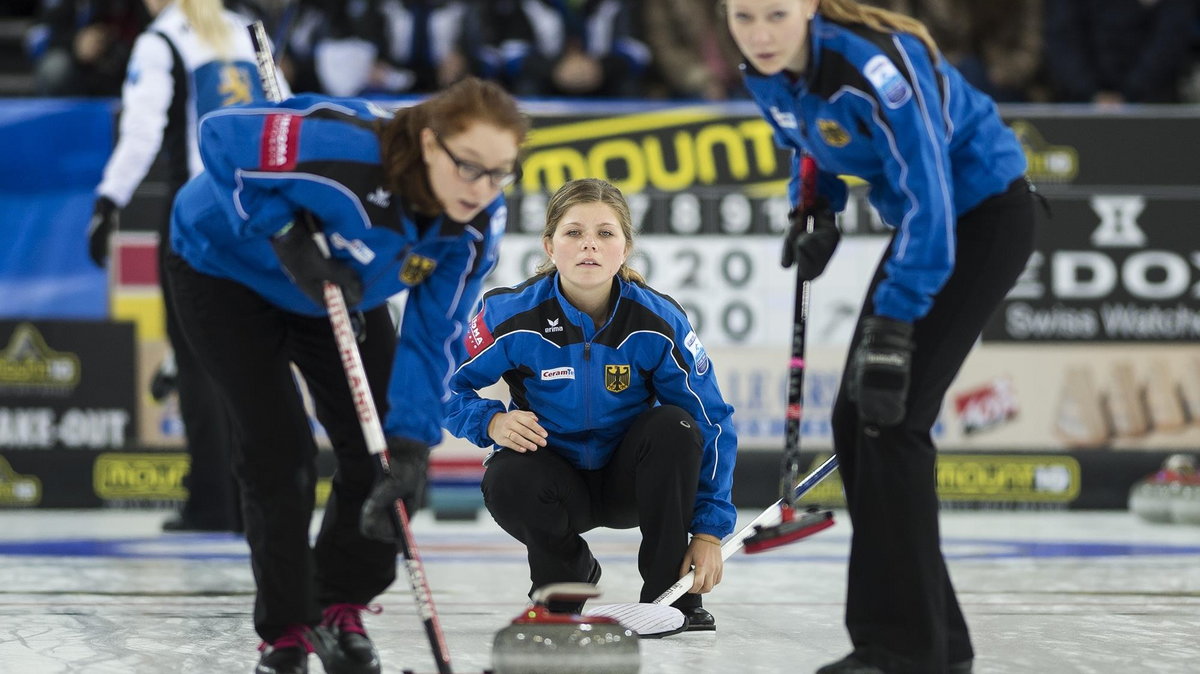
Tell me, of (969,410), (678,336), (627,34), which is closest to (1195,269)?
(969,410)

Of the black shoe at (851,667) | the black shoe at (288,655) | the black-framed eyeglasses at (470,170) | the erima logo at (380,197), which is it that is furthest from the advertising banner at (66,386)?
the black shoe at (851,667)

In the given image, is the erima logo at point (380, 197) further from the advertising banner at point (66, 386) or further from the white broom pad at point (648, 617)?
the advertising banner at point (66, 386)

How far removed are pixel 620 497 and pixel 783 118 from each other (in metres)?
1.02

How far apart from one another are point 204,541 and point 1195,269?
417cm

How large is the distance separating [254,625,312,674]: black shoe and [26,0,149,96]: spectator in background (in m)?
4.78

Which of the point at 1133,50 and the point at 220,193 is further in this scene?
the point at 1133,50

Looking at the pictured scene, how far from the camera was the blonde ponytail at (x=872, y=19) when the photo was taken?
2555 millimetres

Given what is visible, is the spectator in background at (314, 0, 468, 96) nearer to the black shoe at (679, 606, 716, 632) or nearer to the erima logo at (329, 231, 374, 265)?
the black shoe at (679, 606, 716, 632)

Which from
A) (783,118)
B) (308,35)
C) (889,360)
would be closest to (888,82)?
(783,118)

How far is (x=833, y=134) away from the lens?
8.57 feet

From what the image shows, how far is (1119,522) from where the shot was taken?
5676 millimetres

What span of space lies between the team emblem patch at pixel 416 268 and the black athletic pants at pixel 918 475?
2.59 feet

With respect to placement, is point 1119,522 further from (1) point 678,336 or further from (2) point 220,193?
(2) point 220,193

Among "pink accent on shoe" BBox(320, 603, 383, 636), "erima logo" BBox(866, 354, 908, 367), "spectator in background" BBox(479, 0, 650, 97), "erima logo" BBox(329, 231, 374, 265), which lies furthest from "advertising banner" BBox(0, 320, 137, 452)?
"erima logo" BBox(866, 354, 908, 367)
